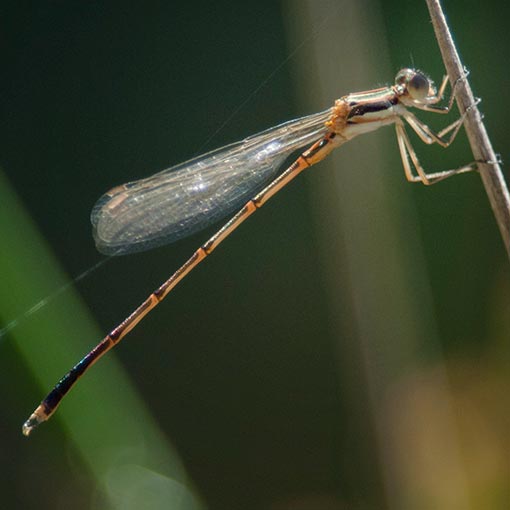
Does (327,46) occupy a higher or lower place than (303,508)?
higher

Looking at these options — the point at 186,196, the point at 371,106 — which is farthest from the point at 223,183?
the point at 371,106

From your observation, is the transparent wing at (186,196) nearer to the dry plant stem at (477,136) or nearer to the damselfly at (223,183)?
the damselfly at (223,183)

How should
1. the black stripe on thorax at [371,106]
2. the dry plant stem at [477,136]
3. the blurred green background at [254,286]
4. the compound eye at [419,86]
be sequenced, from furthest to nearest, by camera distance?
the blurred green background at [254,286]
the black stripe on thorax at [371,106]
the compound eye at [419,86]
the dry plant stem at [477,136]

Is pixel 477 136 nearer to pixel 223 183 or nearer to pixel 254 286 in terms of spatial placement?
pixel 223 183

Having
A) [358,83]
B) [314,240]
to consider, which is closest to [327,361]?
[314,240]

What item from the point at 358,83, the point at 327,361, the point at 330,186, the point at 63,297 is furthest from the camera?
the point at 327,361

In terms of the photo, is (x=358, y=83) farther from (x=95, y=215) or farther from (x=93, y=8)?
(x=93, y=8)

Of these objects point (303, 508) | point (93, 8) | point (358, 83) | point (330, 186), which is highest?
point (93, 8)

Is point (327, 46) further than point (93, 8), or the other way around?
point (93, 8)

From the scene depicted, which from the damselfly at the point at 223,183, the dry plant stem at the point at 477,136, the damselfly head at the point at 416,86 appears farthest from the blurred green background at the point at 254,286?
the dry plant stem at the point at 477,136
